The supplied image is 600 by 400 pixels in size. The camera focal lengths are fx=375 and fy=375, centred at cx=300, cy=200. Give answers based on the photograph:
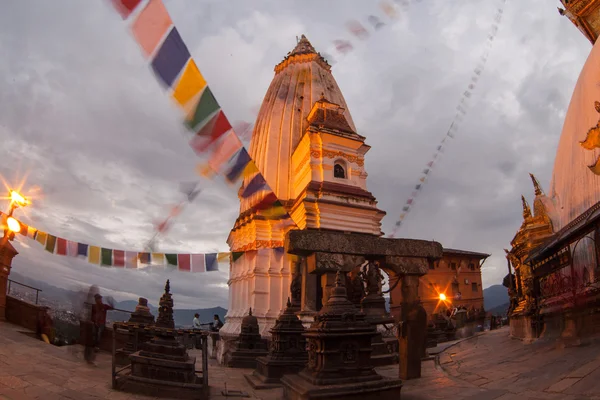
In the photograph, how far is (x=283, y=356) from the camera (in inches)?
351

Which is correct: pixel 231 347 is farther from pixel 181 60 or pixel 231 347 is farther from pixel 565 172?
pixel 565 172

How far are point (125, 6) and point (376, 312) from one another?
9.33 metres

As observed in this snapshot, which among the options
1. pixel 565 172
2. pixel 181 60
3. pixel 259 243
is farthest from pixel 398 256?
pixel 259 243

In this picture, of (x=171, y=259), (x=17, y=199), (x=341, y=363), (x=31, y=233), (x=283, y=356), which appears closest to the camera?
(x=341, y=363)

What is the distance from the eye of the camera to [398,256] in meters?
7.75

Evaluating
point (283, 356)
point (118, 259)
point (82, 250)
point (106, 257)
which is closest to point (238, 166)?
point (283, 356)

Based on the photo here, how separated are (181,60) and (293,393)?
6.14m

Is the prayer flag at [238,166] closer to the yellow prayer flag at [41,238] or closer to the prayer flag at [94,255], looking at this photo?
the prayer flag at [94,255]

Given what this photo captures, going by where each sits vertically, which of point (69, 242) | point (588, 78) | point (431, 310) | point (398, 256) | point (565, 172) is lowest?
point (431, 310)

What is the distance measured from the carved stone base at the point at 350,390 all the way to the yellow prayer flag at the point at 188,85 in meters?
5.47

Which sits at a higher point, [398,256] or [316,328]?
[398,256]

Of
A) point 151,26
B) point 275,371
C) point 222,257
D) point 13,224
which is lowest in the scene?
point 275,371

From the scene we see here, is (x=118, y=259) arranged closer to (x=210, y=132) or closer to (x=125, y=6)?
(x=210, y=132)

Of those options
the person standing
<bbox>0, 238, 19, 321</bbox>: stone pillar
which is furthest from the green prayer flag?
<bbox>0, 238, 19, 321</bbox>: stone pillar
